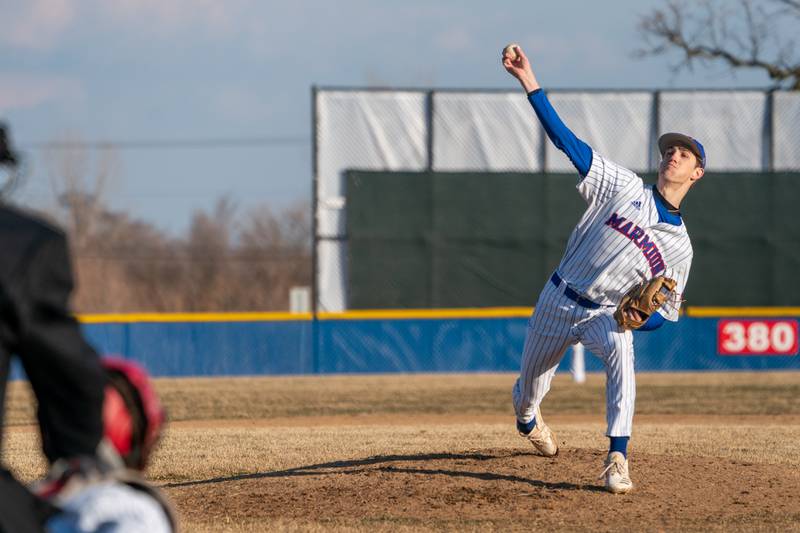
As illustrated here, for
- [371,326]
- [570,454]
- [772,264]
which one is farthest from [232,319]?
[570,454]

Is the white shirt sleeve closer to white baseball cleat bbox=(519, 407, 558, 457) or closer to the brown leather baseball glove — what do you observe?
the brown leather baseball glove

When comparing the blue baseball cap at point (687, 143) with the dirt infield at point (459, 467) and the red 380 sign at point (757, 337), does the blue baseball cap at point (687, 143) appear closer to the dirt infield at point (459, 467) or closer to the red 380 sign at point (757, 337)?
the dirt infield at point (459, 467)

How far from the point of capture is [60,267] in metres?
2.58

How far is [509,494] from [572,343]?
0.92 m

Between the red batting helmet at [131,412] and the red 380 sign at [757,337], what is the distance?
712 inches

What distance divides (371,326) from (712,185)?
6772mm

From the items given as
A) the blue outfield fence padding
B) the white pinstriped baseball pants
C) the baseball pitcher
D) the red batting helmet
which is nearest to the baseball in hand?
the baseball pitcher

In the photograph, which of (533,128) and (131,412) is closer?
(131,412)

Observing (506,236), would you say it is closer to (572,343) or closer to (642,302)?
(572,343)

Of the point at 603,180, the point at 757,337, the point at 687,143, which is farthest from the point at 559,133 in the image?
the point at 757,337

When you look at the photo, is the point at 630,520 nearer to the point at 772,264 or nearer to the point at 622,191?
the point at 622,191

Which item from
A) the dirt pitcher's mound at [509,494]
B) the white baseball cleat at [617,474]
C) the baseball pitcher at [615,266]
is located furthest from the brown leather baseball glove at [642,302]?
the dirt pitcher's mound at [509,494]

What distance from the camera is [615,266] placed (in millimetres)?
6242

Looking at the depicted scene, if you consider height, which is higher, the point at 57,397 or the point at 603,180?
the point at 603,180
